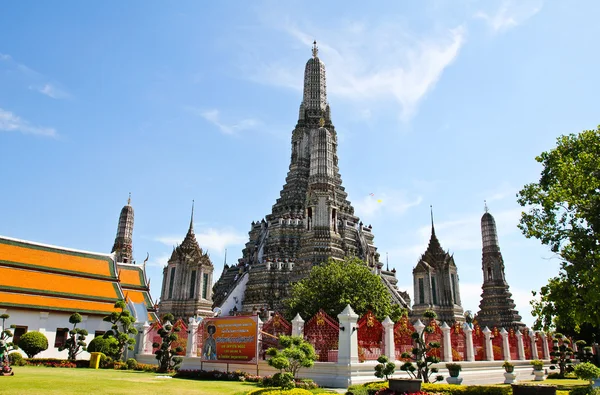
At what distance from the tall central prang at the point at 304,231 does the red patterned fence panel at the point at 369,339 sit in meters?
17.9

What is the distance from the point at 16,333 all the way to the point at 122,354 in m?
5.04

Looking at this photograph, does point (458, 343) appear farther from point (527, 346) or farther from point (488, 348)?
point (527, 346)

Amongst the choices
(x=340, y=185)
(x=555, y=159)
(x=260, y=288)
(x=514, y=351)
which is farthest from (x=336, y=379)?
(x=340, y=185)

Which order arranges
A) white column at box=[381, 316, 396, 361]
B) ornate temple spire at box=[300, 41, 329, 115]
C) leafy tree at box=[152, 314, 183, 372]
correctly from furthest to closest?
ornate temple spire at box=[300, 41, 329, 115]
leafy tree at box=[152, 314, 183, 372]
white column at box=[381, 316, 396, 361]

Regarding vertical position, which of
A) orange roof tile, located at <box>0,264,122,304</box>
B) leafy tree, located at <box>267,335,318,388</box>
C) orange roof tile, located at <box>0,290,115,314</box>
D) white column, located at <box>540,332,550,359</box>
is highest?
orange roof tile, located at <box>0,264,122,304</box>

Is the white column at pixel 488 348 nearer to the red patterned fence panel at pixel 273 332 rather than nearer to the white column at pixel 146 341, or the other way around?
the red patterned fence panel at pixel 273 332

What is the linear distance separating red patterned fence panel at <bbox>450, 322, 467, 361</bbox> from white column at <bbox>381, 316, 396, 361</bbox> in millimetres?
4678

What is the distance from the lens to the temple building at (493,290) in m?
41.6

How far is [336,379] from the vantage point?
14.8 m

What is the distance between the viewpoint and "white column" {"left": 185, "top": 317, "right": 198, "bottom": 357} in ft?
65.5

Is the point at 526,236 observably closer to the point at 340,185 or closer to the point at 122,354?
the point at 122,354

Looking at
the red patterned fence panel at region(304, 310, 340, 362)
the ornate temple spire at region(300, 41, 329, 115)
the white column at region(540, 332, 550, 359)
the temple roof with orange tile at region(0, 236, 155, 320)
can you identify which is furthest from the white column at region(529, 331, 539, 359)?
the ornate temple spire at region(300, 41, 329, 115)

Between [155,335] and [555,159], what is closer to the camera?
[555,159]

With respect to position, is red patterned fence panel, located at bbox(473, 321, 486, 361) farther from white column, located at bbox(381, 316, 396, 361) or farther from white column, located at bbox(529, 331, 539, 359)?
white column, located at bbox(381, 316, 396, 361)
